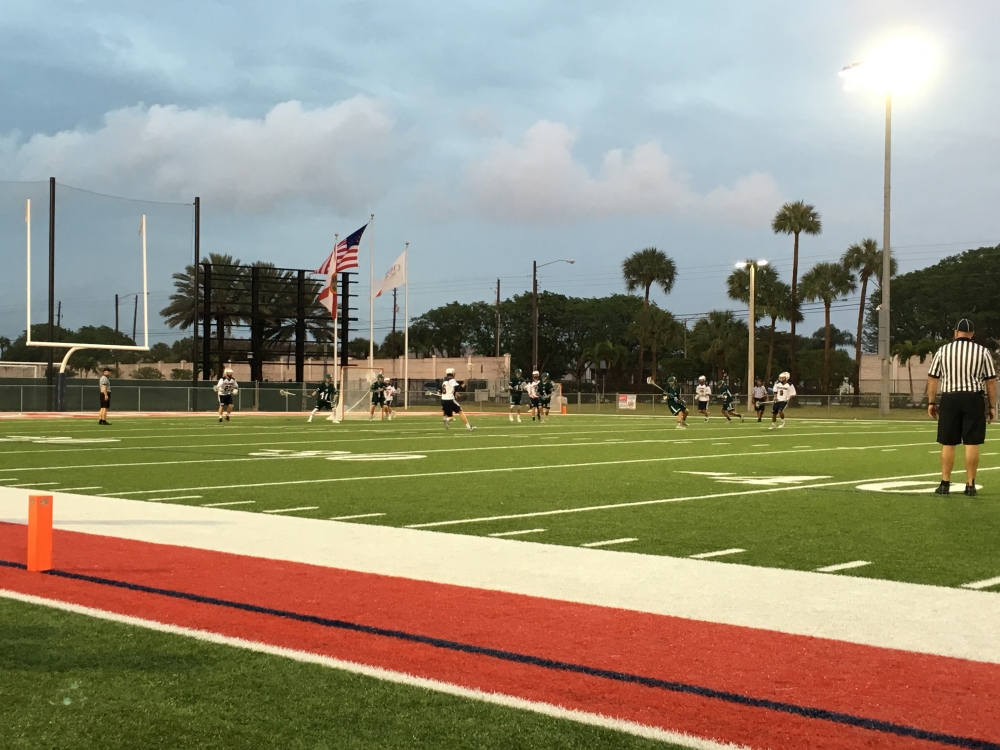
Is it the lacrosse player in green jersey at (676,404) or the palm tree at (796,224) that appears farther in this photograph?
the palm tree at (796,224)

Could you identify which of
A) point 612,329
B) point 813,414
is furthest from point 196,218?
point 612,329

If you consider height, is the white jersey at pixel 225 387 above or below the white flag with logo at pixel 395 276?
below

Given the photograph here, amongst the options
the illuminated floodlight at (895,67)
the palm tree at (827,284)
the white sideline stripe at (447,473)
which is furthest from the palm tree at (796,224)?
the white sideline stripe at (447,473)

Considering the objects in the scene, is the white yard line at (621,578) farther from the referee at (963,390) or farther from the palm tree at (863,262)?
the palm tree at (863,262)

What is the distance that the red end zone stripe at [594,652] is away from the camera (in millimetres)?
4184

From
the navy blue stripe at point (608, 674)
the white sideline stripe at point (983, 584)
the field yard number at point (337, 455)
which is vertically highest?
the navy blue stripe at point (608, 674)

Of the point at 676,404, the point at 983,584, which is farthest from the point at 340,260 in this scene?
the point at 983,584

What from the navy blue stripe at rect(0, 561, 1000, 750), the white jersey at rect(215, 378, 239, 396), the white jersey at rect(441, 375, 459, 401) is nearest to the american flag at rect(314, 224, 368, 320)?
the white jersey at rect(215, 378, 239, 396)

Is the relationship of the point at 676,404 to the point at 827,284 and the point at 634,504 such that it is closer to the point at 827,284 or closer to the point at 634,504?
the point at 634,504

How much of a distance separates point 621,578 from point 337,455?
12.2m

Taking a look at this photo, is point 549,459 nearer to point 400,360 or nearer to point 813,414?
point 813,414

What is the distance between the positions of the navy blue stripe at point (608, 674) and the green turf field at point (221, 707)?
591 mm

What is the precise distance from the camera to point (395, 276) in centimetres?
4194

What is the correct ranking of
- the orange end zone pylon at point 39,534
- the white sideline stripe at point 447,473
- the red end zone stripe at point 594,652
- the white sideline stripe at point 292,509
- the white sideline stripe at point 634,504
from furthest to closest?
the white sideline stripe at point 447,473, the white sideline stripe at point 292,509, the white sideline stripe at point 634,504, the orange end zone pylon at point 39,534, the red end zone stripe at point 594,652
